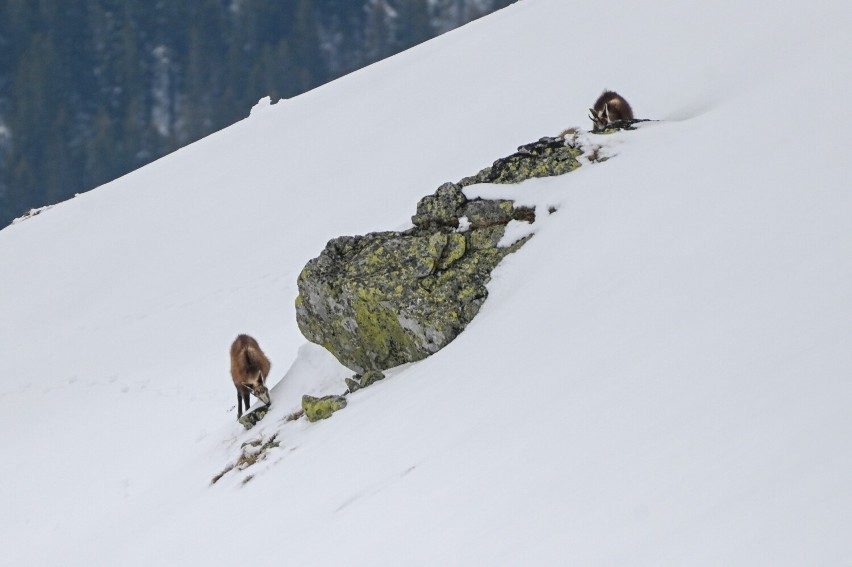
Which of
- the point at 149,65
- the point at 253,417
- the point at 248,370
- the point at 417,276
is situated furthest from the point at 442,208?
the point at 149,65

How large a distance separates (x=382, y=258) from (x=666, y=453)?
5023mm

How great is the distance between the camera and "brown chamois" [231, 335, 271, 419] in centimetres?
1035

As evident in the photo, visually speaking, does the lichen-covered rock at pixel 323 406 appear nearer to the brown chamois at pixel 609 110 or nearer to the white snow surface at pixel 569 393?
the white snow surface at pixel 569 393

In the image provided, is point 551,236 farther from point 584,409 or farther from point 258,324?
point 258,324

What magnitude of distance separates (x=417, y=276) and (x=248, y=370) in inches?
107

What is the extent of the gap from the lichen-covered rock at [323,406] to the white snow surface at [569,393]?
14 centimetres

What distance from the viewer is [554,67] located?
23203mm

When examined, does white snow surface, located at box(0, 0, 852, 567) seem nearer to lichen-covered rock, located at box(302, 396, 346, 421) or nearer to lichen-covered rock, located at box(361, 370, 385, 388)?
lichen-covered rock, located at box(302, 396, 346, 421)

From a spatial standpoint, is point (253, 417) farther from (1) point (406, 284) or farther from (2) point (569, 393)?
(2) point (569, 393)

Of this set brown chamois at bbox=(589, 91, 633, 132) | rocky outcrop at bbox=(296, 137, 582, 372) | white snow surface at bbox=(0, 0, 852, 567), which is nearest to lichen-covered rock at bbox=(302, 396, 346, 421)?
white snow surface at bbox=(0, 0, 852, 567)

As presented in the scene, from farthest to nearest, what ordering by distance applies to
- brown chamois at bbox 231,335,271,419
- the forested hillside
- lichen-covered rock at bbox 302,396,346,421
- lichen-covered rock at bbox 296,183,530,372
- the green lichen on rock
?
1. the forested hillside
2. brown chamois at bbox 231,335,271,419
3. the green lichen on rock
4. lichen-covered rock at bbox 296,183,530,372
5. lichen-covered rock at bbox 302,396,346,421

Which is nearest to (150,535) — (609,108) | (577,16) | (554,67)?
(609,108)

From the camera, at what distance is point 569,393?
565 cm

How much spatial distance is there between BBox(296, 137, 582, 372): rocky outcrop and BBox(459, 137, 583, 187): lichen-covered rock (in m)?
0.01
